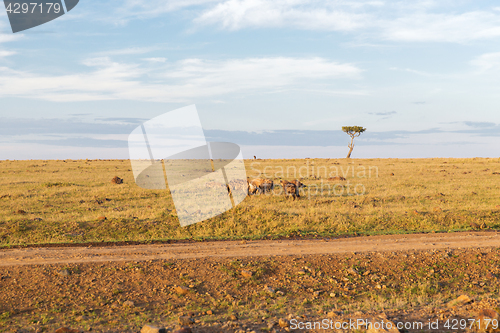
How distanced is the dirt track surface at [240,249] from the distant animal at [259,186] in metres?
9.78

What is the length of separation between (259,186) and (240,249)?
11286mm

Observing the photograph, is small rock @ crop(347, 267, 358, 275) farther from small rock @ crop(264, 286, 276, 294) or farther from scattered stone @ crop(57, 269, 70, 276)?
scattered stone @ crop(57, 269, 70, 276)

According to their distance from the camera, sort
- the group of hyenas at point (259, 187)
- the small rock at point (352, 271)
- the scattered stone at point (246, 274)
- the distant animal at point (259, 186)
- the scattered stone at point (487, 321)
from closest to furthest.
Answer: the scattered stone at point (487, 321), the scattered stone at point (246, 274), the small rock at point (352, 271), the group of hyenas at point (259, 187), the distant animal at point (259, 186)

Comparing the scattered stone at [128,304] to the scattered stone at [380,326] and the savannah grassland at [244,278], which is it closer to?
the savannah grassland at [244,278]

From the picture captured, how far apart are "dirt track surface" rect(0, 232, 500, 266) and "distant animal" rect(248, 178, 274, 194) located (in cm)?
978

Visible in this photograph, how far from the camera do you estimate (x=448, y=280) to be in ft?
30.8

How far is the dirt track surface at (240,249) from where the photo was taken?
34.6ft

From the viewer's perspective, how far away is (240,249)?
454 inches

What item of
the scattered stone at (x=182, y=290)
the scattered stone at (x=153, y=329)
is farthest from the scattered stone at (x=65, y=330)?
the scattered stone at (x=182, y=290)

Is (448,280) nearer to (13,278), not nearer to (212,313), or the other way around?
(212,313)

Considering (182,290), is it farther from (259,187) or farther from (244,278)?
(259,187)

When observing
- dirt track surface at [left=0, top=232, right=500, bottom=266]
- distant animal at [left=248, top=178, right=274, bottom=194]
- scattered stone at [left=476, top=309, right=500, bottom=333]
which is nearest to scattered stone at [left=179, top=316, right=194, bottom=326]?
dirt track surface at [left=0, top=232, right=500, bottom=266]

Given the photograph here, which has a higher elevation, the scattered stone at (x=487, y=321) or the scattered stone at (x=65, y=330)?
the scattered stone at (x=65, y=330)

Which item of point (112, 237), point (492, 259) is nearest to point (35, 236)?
point (112, 237)
